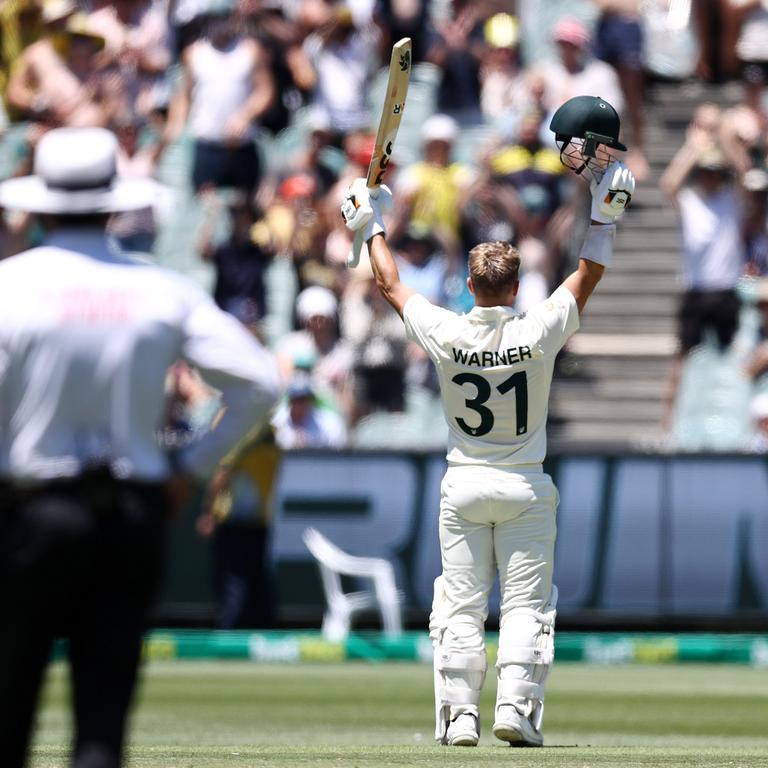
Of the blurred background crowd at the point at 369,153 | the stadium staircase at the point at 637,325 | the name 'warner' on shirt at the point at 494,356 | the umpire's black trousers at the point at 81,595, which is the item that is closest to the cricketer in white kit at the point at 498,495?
the name 'warner' on shirt at the point at 494,356

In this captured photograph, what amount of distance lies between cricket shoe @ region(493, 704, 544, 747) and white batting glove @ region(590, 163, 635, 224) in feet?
6.63

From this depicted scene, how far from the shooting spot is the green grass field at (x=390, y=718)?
7.66 meters

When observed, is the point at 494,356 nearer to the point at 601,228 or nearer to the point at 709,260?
the point at 601,228

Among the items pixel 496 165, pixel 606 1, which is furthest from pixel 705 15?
pixel 496 165

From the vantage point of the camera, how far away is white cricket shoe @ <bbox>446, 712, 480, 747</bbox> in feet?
26.3

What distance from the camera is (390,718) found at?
10469 mm

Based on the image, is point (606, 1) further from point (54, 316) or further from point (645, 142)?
point (54, 316)

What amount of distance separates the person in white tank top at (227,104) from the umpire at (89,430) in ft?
42.6

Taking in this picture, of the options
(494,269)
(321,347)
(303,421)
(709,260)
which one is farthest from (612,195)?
(709,260)

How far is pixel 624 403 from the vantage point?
16969mm

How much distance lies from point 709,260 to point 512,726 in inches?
352

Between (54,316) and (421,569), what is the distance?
9995 mm

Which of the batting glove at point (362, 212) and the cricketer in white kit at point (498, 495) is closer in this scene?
the cricketer in white kit at point (498, 495)

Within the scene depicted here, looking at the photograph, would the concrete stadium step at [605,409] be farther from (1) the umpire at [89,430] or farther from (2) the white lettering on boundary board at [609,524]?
(1) the umpire at [89,430]
